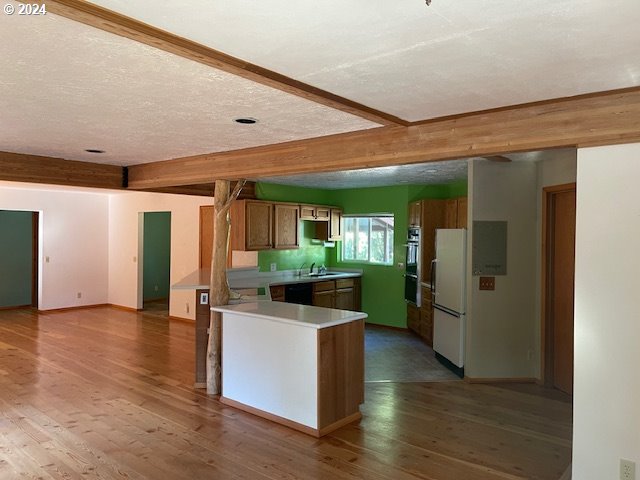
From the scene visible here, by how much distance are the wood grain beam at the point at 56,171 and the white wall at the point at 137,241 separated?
8.12 ft

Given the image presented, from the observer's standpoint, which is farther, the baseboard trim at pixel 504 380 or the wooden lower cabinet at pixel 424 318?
the wooden lower cabinet at pixel 424 318

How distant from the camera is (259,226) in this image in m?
6.59

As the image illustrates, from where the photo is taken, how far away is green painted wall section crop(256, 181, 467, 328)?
7203mm

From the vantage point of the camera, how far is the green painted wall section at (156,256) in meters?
10.4

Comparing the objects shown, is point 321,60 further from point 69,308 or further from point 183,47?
point 69,308

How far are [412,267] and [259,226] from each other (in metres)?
2.43

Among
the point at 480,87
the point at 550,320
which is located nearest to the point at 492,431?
the point at 550,320

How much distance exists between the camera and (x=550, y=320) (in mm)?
4840

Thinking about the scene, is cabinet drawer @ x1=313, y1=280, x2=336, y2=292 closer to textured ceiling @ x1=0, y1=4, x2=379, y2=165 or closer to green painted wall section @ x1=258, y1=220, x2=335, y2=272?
green painted wall section @ x1=258, y1=220, x2=335, y2=272

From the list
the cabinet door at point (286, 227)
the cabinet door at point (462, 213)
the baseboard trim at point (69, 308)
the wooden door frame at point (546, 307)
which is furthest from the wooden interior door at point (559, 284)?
the baseboard trim at point (69, 308)

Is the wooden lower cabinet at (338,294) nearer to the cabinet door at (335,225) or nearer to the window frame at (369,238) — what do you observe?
the window frame at (369,238)

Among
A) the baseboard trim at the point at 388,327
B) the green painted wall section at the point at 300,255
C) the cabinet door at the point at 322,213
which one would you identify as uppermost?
the cabinet door at the point at 322,213

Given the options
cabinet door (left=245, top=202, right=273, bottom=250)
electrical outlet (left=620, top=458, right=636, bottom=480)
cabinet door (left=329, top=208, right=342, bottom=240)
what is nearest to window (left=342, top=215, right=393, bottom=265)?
cabinet door (left=329, top=208, right=342, bottom=240)

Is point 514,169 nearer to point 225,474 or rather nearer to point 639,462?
point 639,462
